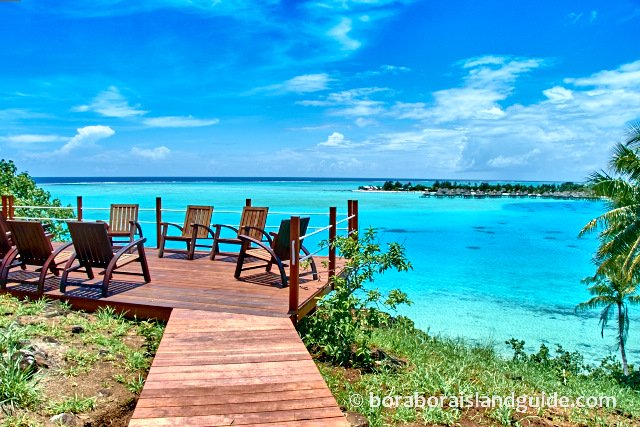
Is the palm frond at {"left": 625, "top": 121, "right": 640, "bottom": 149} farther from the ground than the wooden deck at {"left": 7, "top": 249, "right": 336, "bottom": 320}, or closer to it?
farther from the ground

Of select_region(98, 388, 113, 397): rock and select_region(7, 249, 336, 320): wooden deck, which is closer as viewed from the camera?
select_region(98, 388, 113, 397): rock

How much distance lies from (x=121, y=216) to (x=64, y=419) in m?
5.42

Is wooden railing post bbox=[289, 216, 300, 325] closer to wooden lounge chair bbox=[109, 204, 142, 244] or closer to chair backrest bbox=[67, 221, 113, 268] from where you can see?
chair backrest bbox=[67, 221, 113, 268]

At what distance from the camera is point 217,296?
4.86 metres

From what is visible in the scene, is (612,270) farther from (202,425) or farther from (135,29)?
(135,29)

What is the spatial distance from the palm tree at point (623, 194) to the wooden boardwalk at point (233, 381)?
11.2 m

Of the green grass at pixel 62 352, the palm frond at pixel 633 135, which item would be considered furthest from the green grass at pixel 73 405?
the palm frond at pixel 633 135

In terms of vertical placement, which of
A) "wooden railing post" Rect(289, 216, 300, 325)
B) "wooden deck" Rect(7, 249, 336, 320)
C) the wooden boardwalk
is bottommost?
the wooden boardwalk

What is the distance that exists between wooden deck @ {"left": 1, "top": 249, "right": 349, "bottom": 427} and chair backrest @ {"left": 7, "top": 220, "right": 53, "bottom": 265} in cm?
30

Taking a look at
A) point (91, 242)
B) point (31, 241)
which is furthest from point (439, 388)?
point (31, 241)

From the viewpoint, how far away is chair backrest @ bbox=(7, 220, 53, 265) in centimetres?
484

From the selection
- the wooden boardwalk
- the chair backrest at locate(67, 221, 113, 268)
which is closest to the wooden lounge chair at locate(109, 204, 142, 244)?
the chair backrest at locate(67, 221, 113, 268)

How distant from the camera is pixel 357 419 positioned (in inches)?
117

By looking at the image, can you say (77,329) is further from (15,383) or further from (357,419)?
(357,419)
